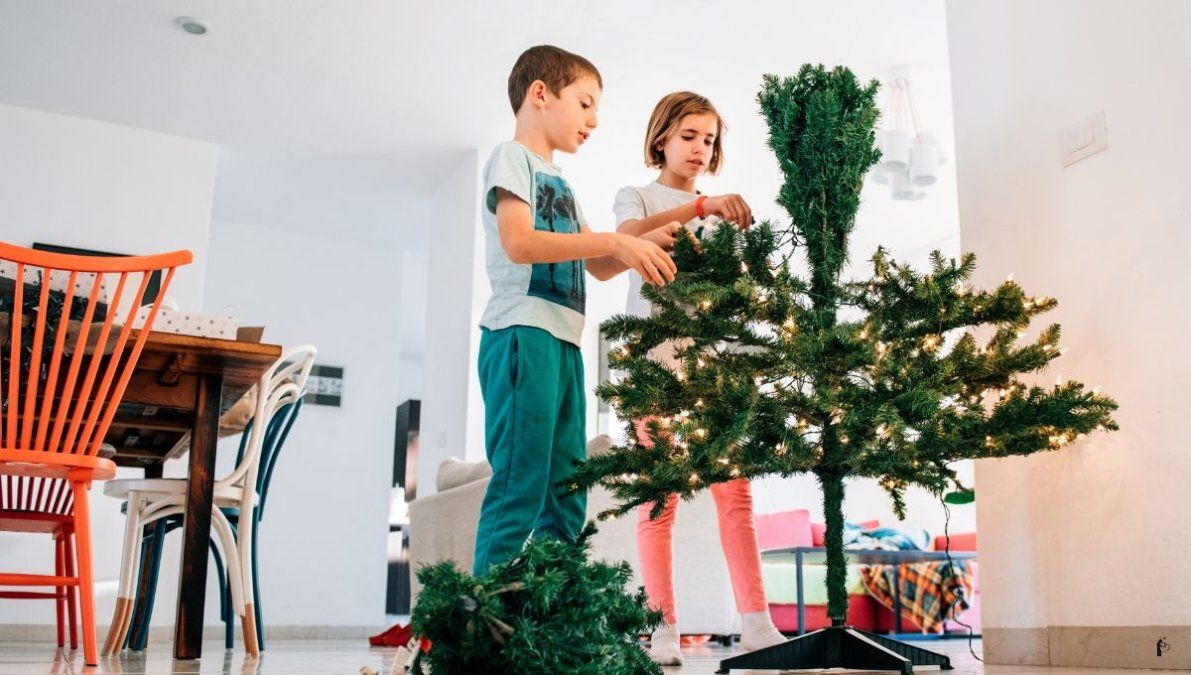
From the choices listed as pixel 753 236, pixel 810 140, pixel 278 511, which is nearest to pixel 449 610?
pixel 753 236

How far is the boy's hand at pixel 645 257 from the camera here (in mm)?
1555

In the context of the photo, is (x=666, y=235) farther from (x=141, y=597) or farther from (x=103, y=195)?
(x=103, y=195)

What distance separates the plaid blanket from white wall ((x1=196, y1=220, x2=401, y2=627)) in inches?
119

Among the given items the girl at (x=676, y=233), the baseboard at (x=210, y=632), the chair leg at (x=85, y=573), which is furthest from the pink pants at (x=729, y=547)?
the baseboard at (x=210, y=632)

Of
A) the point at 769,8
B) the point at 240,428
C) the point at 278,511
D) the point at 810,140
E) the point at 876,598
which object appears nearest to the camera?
the point at 810,140

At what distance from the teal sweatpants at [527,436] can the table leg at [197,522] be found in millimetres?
1043

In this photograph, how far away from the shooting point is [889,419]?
5.04 ft

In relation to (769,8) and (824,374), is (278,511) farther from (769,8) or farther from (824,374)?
(824,374)

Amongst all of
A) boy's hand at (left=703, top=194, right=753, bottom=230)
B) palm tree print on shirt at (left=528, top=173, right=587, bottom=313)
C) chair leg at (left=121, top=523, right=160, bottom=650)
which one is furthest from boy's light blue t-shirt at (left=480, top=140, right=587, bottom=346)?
chair leg at (left=121, top=523, right=160, bottom=650)

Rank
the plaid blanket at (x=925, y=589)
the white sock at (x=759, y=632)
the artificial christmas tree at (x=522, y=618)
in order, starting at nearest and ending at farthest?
the artificial christmas tree at (x=522, y=618) → the white sock at (x=759, y=632) → the plaid blanket at (x=925, y=589)

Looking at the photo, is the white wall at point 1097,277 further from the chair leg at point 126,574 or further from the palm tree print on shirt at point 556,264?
the chair leg at point 126,574

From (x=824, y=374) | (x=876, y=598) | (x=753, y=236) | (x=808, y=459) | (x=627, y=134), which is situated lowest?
(x=876, y=598)

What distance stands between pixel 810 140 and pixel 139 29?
11.8ft

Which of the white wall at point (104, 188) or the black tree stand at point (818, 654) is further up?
the white wall at point (104, 188)
